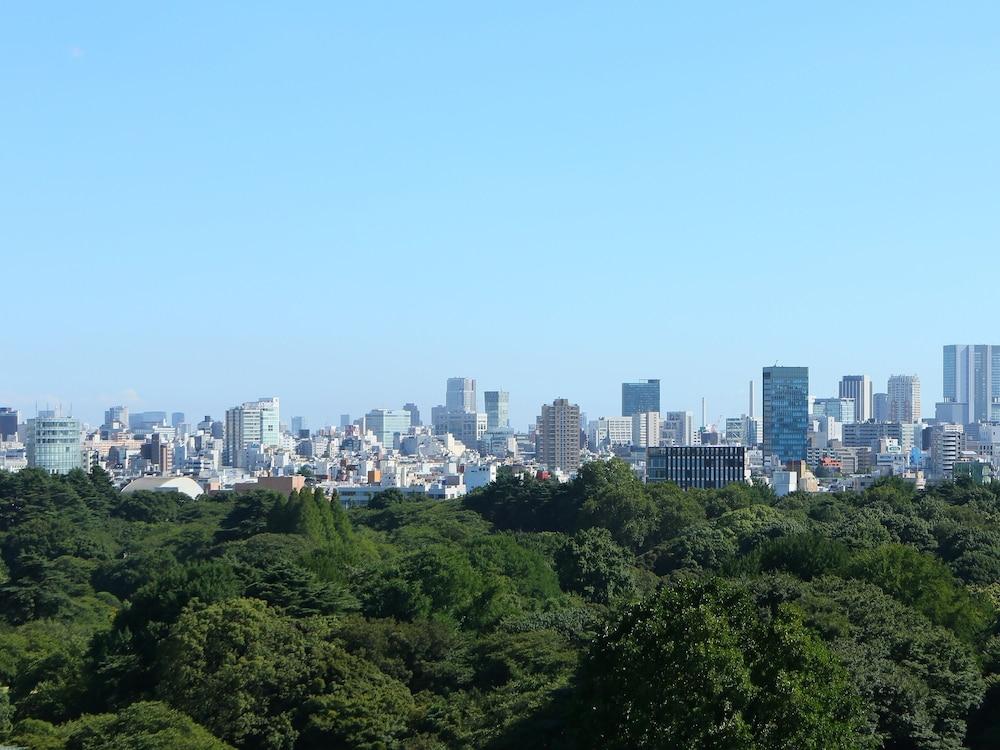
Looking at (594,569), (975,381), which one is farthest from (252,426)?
(594,569)

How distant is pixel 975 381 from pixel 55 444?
11840 cm

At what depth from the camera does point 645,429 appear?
169375 mm

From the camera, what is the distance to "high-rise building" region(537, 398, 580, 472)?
13375cm

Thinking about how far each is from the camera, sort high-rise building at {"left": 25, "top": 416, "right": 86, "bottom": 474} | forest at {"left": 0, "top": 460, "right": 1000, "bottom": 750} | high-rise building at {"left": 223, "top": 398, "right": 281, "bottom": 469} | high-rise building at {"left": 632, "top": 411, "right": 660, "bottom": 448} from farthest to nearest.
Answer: high-rise building at {"left": 632, "top": 411, "right": 660, "bottom": 448} < high-rise building at {"left": 223, "top": 398, "right": 281, "bottom": 469} < high-rise building at {"left": 25, "top": 416, "right": 86, "bottom": 474} < forest at {"left": 0, "top": 460, "right": 1000, "bottom": 750}

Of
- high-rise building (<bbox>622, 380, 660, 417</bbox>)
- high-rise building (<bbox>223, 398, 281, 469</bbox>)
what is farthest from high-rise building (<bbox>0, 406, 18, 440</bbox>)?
high-rise building (<bbox>622, 380, 660, 417</bbox>)

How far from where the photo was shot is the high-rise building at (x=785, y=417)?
424 ft

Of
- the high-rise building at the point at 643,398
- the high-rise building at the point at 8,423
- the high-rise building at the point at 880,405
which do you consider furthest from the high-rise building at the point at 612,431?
the high-rise building at the point at 8,423

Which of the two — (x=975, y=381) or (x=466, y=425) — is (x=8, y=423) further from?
(x=975, y=381)

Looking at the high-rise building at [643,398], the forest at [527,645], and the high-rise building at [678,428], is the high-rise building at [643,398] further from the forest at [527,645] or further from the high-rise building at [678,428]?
the forest at [527,645]

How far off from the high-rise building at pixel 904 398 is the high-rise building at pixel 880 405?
99.7 inches

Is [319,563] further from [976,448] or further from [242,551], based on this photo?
[976,448]

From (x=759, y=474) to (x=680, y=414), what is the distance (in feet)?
269

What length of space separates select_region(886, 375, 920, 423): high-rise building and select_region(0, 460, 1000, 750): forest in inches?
5697

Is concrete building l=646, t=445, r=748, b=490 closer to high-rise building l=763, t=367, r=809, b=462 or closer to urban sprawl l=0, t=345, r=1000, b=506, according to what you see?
urban sprawl l=0, t=345, r=1000, b=506
